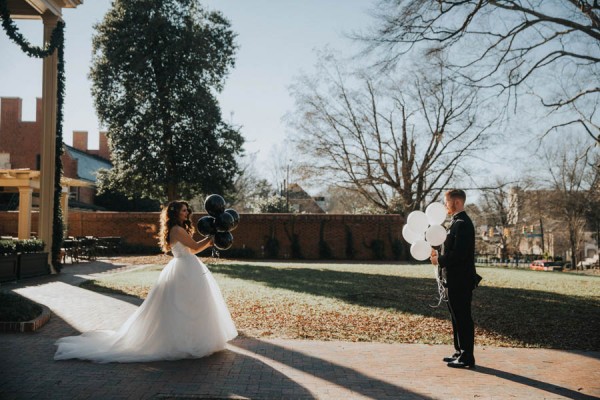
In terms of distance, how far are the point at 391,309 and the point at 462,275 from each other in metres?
4.26

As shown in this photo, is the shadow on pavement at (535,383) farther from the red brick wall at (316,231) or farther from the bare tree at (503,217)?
the bare tree at (503,217)

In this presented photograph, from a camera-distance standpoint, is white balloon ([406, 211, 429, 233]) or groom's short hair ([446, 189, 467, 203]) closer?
groom's short hair ([446, 189, 467, 203])

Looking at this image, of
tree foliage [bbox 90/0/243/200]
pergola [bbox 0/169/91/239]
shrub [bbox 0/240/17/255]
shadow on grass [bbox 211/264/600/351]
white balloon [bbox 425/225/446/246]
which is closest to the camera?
white balloon [bbox 425/225/446/246]

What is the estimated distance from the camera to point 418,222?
6.14 metres

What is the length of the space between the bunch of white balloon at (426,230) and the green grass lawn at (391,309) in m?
1.85

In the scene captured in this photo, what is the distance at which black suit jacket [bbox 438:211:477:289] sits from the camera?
18.0 ft

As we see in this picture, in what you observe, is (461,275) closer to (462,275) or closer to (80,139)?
(462,275)

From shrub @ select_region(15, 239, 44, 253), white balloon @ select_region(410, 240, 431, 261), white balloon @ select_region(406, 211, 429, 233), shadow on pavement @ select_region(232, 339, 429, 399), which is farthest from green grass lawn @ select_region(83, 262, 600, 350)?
shrub @ select_region(15, 239, 44, 253)

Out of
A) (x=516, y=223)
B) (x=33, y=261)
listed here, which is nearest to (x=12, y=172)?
(x=33, y=261)

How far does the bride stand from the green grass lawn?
5.09 ft

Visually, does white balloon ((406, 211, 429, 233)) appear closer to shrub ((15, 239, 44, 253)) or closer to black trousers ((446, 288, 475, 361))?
black trousers ((446, 288, 475, 361))

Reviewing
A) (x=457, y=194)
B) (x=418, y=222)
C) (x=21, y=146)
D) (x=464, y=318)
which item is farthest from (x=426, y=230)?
(x=21, y=146)

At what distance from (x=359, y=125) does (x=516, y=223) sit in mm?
28518

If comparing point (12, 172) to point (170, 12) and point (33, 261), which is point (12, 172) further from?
point (170, 12)
